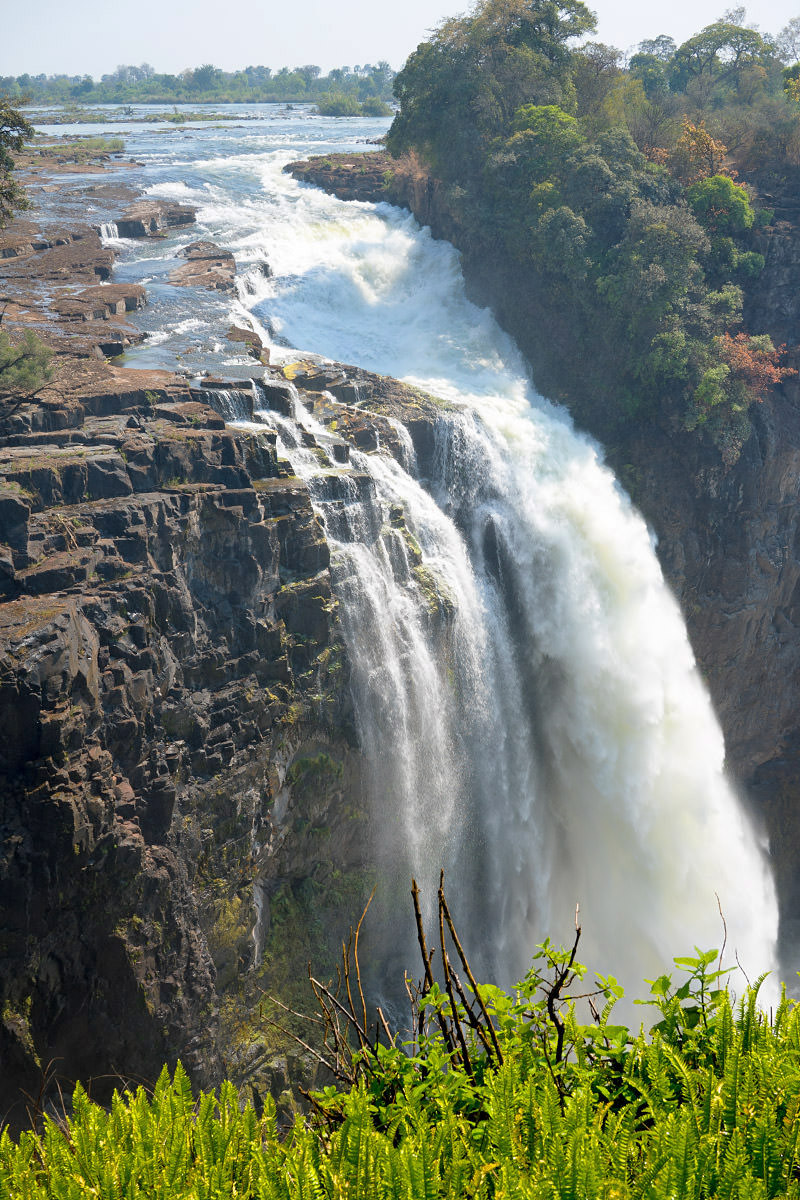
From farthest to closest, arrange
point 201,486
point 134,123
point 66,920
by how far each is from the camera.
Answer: point 134,123 < point 201,486 < point 66,920

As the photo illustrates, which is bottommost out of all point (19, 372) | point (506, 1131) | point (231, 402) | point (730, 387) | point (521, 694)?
point (521, 694)

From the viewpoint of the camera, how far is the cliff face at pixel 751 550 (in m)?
28.2

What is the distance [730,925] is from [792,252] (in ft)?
69.6

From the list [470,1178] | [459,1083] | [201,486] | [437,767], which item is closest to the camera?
[470,1178]

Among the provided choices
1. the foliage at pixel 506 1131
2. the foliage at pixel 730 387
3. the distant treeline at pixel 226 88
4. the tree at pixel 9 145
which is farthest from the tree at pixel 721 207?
the distant treeline at pixel 226 88

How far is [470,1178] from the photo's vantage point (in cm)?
468

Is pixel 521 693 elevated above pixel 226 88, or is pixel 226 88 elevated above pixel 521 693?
pixel 226 88

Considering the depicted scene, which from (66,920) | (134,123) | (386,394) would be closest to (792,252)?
(386,394)

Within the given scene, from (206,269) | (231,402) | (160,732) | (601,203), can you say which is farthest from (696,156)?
(160,732)

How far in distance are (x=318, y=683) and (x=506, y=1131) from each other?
15.1 metres

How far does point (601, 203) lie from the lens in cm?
3080

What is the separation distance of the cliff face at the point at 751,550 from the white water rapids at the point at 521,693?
5.56ft

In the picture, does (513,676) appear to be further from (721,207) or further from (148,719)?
(721,207)

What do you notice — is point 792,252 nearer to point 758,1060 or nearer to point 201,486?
point 201,486
